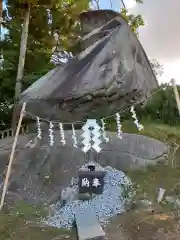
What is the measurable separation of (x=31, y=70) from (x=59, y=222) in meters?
8.29

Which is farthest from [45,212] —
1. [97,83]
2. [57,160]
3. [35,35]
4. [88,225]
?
[35,35]

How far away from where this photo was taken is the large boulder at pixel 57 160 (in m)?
6.04

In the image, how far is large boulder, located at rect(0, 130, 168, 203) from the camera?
6.04 m

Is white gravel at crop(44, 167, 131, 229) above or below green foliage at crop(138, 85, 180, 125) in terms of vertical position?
below

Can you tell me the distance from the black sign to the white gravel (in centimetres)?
14

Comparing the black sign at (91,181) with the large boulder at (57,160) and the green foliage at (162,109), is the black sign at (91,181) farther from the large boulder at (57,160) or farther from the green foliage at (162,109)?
the green foliage at (162,109)

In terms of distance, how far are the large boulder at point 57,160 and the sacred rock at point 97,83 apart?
2.44 ft

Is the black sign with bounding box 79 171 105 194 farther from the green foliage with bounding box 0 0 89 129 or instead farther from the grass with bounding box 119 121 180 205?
the green foliage with bounding box 0 0 89 129

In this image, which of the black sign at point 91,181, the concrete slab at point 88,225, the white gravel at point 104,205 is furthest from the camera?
the black sign at point 91,181

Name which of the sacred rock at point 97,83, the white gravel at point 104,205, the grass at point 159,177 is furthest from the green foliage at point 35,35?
the white gravel at point 104,205

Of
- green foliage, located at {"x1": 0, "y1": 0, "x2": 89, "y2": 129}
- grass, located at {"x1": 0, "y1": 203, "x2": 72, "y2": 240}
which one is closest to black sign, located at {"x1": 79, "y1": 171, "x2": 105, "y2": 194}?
grass, located at {"x1": 0, "y1": 203, "x2": 72, "y2": 240}

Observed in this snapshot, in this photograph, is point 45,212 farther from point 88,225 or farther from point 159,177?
point 159,177

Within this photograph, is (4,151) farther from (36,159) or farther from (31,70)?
(31,70)

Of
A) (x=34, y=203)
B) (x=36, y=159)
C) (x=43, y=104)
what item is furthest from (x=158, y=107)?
(x=34, y=203)
